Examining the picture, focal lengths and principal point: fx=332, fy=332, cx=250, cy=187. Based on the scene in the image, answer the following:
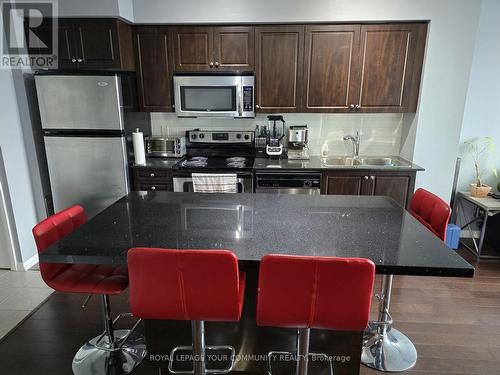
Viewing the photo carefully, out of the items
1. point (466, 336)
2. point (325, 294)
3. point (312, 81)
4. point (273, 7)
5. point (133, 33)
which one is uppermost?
point (273, 7)

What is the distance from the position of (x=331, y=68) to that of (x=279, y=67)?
0.51 meters

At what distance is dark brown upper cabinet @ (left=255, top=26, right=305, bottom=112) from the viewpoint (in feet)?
10.6

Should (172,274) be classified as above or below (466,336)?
above

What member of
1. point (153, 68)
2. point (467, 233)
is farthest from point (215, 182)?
point (467, 233)

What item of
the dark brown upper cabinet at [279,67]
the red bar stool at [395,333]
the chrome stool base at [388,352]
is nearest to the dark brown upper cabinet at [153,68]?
the dark brown upper cabinet at [279,67]

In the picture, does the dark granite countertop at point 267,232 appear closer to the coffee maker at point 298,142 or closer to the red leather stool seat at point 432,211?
the red leather stool seat at point 432,211

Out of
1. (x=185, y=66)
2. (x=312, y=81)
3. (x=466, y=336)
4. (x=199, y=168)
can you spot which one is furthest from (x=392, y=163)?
(x=185, y=66)

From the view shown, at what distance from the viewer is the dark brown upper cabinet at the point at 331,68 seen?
3.19 m

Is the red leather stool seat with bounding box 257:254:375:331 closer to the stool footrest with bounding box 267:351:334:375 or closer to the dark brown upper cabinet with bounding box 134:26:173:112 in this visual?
the stool footrest with bounding box 267:351:334:375

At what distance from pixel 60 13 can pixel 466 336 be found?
4.21m

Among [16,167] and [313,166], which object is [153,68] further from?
[313,166]

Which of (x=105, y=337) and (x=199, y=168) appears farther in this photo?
(x=199, y=168)

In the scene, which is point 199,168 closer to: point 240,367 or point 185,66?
point 185,66

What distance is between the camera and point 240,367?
1921mm
